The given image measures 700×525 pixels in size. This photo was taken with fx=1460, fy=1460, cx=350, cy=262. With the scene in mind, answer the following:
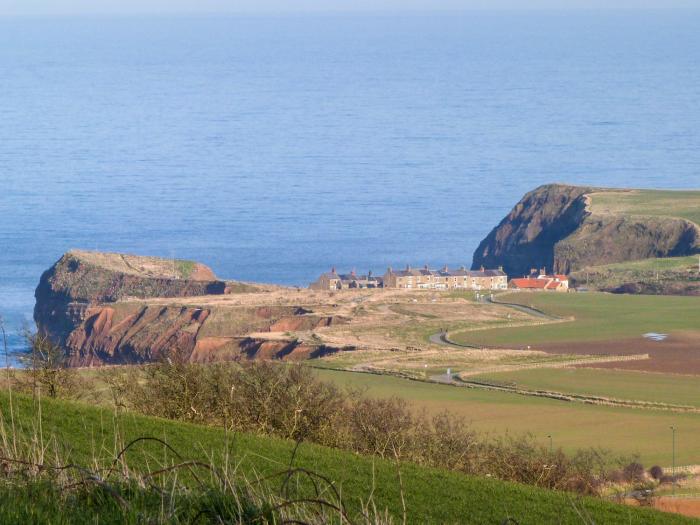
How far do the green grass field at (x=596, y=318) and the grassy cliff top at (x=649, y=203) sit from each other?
86.4 ft

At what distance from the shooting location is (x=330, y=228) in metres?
138

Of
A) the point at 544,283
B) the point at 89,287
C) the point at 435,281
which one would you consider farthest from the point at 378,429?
the point at 435,281

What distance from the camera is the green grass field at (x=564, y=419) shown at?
1512 inches

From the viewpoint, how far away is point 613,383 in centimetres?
5300

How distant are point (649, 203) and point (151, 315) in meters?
51.2

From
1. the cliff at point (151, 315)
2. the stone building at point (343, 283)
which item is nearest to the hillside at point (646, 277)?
the stone building at point (343, 283)

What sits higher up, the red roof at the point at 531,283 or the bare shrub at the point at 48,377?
the bare shrub at the point at 48,377

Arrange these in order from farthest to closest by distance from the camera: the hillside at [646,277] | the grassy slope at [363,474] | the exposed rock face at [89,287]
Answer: the hillside at [646,277] < the exposed rock face at [89,287] < the grassy slope at [363,474]

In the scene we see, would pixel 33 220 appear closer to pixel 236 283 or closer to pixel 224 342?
pixel 236 283

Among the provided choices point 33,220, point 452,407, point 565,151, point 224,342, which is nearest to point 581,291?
point 224,342

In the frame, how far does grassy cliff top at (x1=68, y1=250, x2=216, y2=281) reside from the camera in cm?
9024

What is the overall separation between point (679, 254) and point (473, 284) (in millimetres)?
16648

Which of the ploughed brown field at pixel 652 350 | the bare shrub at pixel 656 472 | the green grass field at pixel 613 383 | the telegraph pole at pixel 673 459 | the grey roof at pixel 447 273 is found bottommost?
the ploughed brown field at pixel 652 350

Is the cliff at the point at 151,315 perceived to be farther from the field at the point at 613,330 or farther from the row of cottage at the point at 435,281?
the field at the point at 613,330
